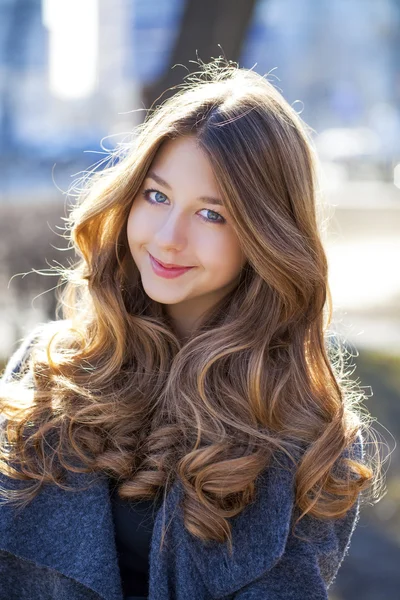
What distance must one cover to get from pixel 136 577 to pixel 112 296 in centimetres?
82

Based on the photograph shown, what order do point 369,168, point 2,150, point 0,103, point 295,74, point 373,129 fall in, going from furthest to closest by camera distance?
1. point 295,74
2. point 373,129
3. point 369,168
4. point 0,103
5. point 2,150

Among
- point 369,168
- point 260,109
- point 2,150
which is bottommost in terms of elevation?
point 369,168

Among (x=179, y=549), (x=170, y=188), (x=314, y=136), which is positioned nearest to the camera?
(x=179, y=549)

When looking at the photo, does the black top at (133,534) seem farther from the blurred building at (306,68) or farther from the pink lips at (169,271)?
the blurred building at (306,68)

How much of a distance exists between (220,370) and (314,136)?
151 inches

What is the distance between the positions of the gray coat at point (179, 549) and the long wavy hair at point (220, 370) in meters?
0.04

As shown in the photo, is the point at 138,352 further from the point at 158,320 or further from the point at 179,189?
the point at 179,189

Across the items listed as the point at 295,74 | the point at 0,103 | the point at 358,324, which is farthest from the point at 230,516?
the point at 295,74

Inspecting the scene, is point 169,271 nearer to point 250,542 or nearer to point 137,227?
point 137,227

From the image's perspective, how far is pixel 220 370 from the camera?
7.99 feet

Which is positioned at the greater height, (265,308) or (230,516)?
(265,308)

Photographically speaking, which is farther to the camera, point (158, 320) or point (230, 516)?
point (158, 320)

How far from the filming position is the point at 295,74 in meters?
28.2

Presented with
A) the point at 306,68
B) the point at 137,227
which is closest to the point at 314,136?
the point at 137,227
